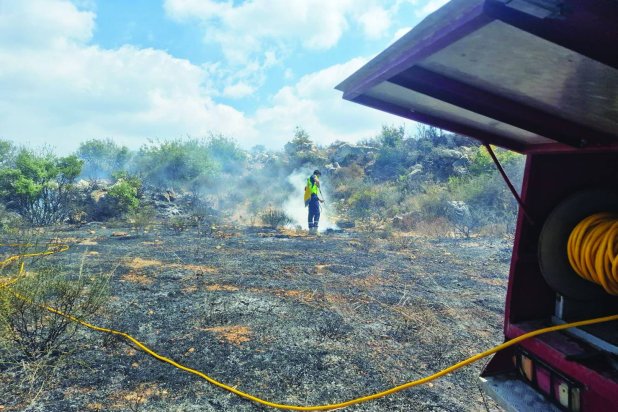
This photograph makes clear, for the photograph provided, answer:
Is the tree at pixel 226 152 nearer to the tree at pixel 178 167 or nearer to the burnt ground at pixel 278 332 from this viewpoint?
the tree at pixel 178 167

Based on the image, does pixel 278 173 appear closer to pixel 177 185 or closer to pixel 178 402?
pixel 177 185

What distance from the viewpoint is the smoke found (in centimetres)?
1547

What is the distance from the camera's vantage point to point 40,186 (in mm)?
14109

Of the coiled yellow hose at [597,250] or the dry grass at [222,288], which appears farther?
the dry grass at [222,288]

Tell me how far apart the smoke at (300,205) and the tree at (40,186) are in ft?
29.5

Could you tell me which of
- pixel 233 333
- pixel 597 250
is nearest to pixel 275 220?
pixel 233 333

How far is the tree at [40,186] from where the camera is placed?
13680 mm

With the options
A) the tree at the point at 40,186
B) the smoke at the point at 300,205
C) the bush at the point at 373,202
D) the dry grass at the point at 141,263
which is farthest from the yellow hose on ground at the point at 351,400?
the bush at the point at 373,202

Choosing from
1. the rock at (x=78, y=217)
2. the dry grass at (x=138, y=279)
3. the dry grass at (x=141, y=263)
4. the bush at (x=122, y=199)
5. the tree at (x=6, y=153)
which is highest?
the tree at (x=6, y=153)

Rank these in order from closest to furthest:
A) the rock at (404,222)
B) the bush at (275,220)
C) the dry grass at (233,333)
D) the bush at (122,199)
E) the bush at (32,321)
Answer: the bush at (32,321)
the dry grass at (233,333)
the rock at (404,222)
the bush at (275,220)
the bush at (122,199)

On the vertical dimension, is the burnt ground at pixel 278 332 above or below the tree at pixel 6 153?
below

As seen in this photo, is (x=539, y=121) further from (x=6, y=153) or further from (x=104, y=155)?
(x=104, y=155)

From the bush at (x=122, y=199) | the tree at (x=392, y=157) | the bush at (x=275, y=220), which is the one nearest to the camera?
→ the bush at (x=275, y=220)

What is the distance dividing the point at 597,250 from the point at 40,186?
16.9 meters
